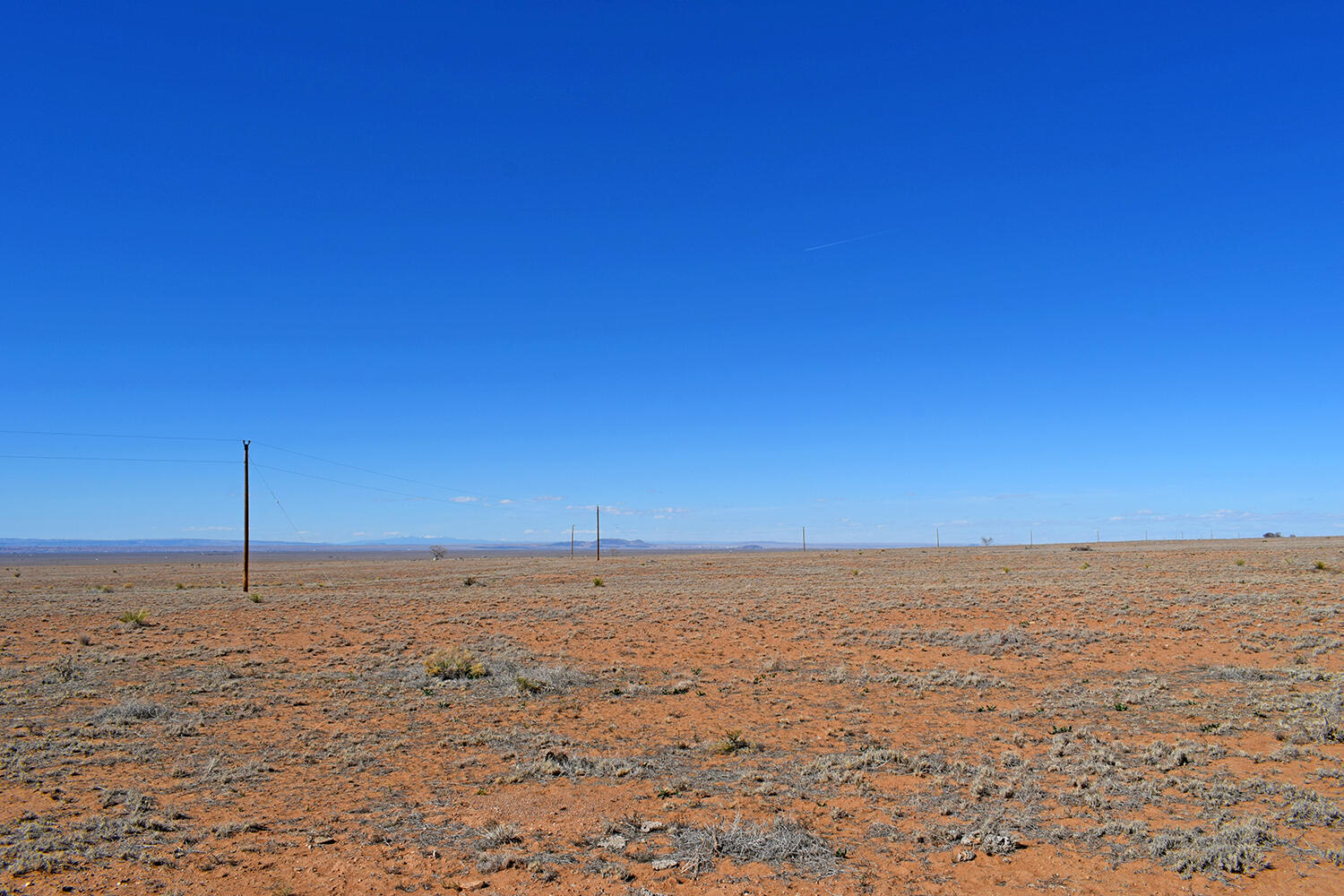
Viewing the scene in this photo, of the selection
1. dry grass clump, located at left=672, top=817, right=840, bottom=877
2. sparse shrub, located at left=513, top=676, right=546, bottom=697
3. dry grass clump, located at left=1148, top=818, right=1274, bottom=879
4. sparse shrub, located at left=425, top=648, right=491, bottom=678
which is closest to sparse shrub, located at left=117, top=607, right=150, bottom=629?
sparse shrub, located at left=425, top=648, right=491, bottom=678

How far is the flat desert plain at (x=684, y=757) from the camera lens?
22.9 feet

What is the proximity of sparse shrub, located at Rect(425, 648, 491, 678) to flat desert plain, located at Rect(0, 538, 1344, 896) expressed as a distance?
0.24ft

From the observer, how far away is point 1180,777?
30.5ft

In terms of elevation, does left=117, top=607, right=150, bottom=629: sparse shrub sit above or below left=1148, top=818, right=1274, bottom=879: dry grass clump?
below

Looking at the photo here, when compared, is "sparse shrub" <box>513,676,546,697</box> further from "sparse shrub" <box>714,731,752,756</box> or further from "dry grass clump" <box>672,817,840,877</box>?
"dry grass clump" <box>672,817,840,877</box>

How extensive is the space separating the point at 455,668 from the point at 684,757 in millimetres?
7210

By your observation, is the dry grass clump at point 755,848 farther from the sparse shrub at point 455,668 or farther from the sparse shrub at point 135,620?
the sparse shrub at point 135,620

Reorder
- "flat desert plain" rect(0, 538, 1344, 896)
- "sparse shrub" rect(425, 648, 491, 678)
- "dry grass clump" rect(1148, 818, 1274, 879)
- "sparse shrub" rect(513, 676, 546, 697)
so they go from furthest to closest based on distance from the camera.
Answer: "sparse shrub" rect(425, 648, 491, 678)
"sparse shrub" rect(513, 676, 546, 697)
"flat desert plain" rect(0, 538, 1344, 896)
"dry grass clump" rect(1148, 818, 1274, 879)

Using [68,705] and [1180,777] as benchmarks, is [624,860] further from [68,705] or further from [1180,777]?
[68,705]

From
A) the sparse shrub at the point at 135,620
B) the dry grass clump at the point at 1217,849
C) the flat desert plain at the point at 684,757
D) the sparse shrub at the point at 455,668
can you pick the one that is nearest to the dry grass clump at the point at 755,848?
the flat desert plain at the point at 684,757

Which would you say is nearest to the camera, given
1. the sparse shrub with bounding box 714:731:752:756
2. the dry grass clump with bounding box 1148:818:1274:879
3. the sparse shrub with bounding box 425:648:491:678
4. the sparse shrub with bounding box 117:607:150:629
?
the dry grass clump with bounding box 1148:818:1274:879

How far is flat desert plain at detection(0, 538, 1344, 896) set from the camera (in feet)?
22.9

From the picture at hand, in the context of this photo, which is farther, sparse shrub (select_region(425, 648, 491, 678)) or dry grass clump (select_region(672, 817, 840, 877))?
sparse shrub (select_region(425, 648, 491, 678))

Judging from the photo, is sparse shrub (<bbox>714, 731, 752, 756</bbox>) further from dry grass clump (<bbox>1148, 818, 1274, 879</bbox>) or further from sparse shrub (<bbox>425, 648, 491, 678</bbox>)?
sparse shrub (<bbox>425, 648, 491, 678</bbox>)
